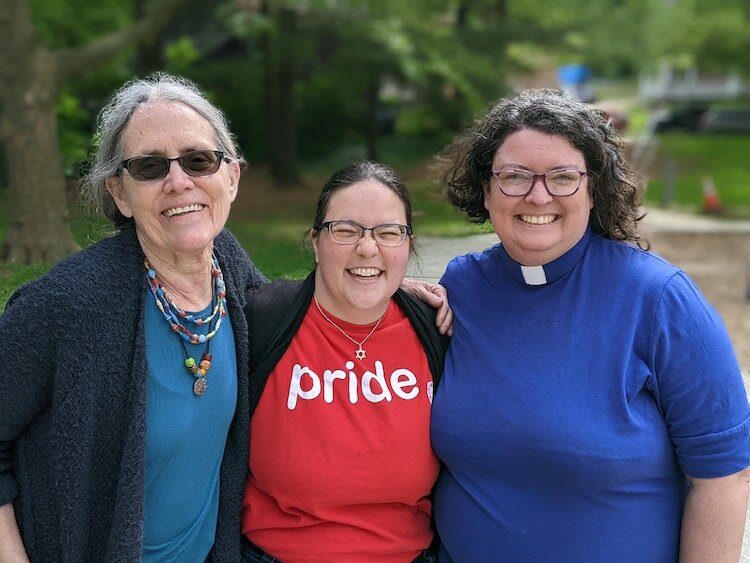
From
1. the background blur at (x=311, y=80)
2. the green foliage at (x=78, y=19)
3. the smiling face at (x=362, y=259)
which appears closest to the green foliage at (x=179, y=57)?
the background blur at (x=311, y=80)

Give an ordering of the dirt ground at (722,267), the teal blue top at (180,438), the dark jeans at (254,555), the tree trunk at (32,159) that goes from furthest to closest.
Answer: the dirt ground at (722,267)
the tree trunk at (32,159)
the dark jeans at (254,555)
the teal blue top at (180,438)

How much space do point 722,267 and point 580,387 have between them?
11.3 m

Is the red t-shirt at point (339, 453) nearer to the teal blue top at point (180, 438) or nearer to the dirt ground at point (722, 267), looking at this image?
the teal blue top at point (180, 438)

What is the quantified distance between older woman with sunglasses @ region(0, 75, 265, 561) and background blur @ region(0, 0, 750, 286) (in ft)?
1.24

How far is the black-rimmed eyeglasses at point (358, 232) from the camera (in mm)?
2281

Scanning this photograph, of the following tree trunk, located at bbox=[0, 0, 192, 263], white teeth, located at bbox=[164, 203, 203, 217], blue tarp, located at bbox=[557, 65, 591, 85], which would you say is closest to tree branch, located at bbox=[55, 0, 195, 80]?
tree trunk, located at bbox=[0, 0, 192, 263]

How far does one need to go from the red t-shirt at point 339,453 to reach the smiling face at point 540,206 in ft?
1.64

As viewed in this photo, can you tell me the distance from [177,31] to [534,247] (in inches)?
716

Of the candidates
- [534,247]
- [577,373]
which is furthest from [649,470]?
[534,247]

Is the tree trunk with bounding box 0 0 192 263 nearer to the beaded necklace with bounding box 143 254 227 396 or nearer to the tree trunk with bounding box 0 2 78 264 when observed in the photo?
the tree trunk with bounding box 0 2 78 264

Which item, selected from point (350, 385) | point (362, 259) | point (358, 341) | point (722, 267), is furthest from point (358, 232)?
point (722, 267)

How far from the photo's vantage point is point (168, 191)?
6.77 feet

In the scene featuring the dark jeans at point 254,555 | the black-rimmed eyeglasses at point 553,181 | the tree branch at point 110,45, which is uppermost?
the tree branch at point 110,45

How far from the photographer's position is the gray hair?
6.91 ft
